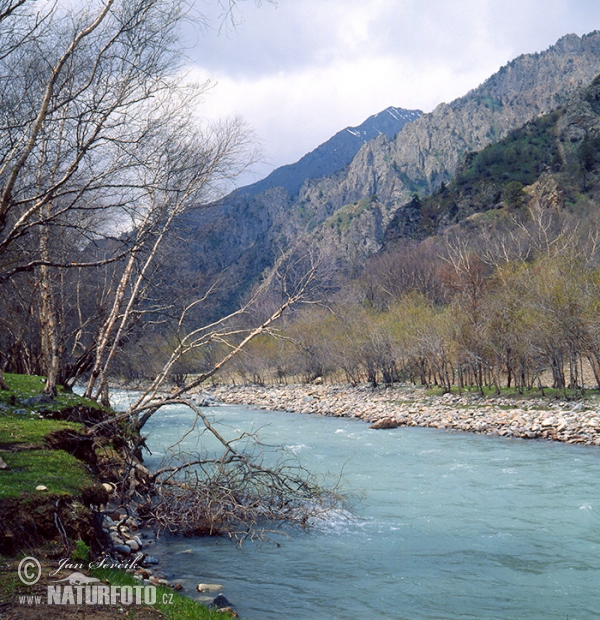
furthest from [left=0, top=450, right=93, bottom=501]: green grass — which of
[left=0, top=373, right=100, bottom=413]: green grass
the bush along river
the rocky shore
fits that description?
the rocky shore

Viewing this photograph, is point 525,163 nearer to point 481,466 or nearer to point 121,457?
point 481,466

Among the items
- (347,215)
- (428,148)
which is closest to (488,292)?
(347,215)

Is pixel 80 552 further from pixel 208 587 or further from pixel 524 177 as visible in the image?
pixel 524 177

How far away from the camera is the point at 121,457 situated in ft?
34.1

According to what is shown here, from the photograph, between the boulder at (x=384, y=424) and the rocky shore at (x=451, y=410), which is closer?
the rocky shore at (x=451, y=410)

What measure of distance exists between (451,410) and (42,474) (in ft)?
71.7

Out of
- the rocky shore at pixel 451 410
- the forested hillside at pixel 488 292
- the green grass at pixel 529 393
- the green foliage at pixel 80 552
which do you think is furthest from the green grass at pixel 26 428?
the green grass at pixel 529 393

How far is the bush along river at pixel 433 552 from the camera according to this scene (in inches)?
257

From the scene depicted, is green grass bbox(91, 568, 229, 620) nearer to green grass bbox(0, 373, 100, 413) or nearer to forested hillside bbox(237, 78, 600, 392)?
green grass bbox(0, 373, 100, 413)

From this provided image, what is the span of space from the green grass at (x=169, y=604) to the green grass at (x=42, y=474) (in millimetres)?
1054

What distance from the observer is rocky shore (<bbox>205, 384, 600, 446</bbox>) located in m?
18.9

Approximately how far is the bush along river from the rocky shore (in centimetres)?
391

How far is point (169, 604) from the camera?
4715 mm

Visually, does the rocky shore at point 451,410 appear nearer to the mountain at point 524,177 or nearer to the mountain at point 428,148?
the mountain at point 524,177
